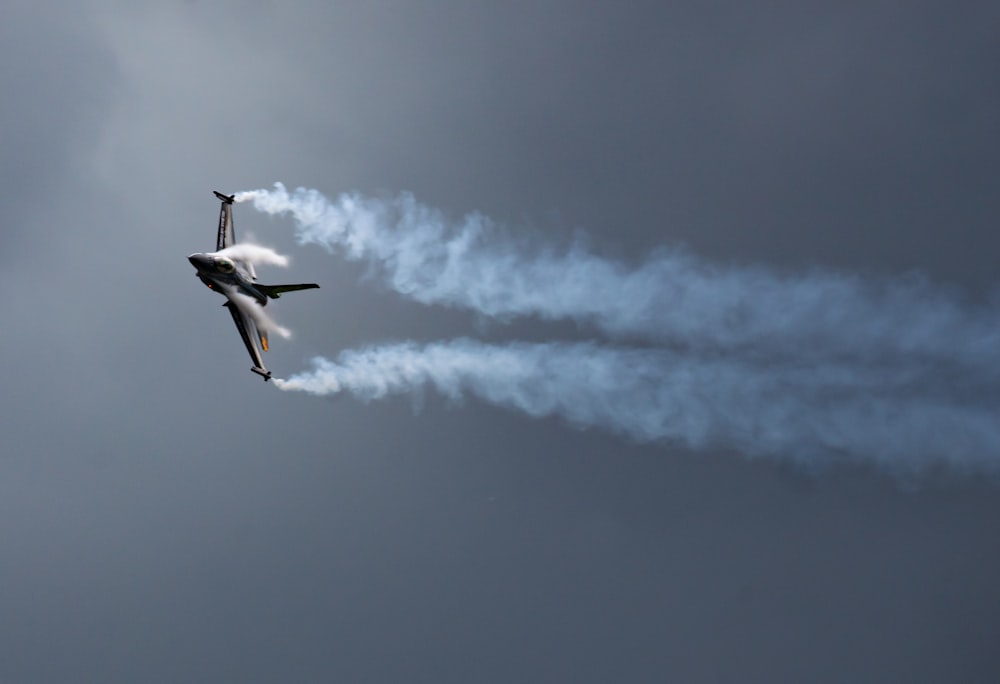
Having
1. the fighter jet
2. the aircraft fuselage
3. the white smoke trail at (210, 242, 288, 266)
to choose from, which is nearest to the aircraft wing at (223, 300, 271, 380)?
the fighter jet

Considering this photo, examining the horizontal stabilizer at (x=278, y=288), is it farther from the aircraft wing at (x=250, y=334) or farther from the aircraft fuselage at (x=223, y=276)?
the aircraft wing at (x=250, y=334)

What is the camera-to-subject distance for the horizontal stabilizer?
214 ft

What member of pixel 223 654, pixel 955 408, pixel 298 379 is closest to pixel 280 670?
pixel 223 654

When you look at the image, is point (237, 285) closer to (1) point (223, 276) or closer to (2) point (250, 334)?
(1) point (223, 276)

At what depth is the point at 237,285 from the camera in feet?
220

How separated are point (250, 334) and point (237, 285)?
15.3 feet

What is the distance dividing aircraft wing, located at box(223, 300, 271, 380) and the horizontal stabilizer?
102 inches

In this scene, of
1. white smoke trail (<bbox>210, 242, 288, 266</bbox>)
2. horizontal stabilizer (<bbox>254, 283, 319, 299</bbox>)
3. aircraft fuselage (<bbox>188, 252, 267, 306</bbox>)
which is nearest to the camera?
aircraft fuselage (<bbox>188, 252, 267, 306</bbox>)

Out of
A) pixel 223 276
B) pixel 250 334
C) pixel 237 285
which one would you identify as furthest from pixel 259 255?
pixel 250 334

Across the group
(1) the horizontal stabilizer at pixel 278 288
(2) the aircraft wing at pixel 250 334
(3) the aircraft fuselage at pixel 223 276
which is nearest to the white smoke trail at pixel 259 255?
(3) the aircraft fuselage at pixel 223 276

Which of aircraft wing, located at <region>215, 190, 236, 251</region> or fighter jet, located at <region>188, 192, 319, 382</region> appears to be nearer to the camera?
fighter jet, located at <region>188, 192, 319, 382</region>

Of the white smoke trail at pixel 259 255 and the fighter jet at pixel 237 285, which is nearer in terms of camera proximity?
the fighter jet at pixel 237 285

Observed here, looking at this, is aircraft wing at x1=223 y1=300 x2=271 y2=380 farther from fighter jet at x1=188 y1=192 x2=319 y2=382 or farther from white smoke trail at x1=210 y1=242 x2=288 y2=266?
white smoke trail at x1=210 y1=242 x2=288 y2=266

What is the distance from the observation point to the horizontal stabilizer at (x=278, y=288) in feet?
214
